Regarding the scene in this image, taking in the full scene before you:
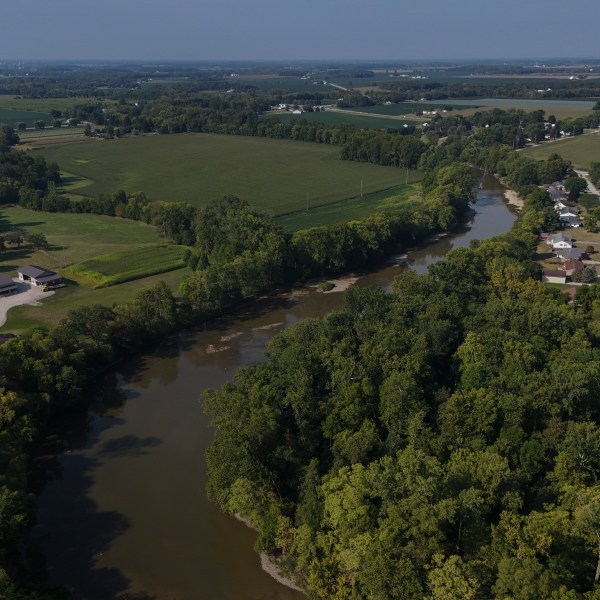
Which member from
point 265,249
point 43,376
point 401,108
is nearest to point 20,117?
point 401,108

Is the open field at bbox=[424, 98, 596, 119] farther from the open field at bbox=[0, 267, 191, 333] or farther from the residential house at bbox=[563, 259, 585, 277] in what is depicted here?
the open field at bbox=[0, 267, 191, 333]

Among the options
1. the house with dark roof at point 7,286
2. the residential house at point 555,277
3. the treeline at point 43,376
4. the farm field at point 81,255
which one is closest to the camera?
the treeline at point 43,376

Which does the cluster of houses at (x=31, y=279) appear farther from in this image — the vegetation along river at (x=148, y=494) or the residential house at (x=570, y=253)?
the residential house at (x=570, y=253)

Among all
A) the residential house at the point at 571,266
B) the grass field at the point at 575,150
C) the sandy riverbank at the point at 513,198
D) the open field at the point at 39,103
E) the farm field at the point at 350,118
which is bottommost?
the residential house at the point at 571,266

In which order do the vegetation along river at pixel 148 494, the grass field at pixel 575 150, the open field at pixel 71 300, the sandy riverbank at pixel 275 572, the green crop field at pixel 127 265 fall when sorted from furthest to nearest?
the grass field at pixel 575 150
the green crop field at pixel 127 265
the open field at pixel 71 300
the vegetation along river at pixel 148 494
the sandy riverbank at pixel 275 572

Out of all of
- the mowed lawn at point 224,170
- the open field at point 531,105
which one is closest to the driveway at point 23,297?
the mowed lawn at point 224,170

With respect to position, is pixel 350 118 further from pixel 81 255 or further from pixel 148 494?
pixel 148 494
